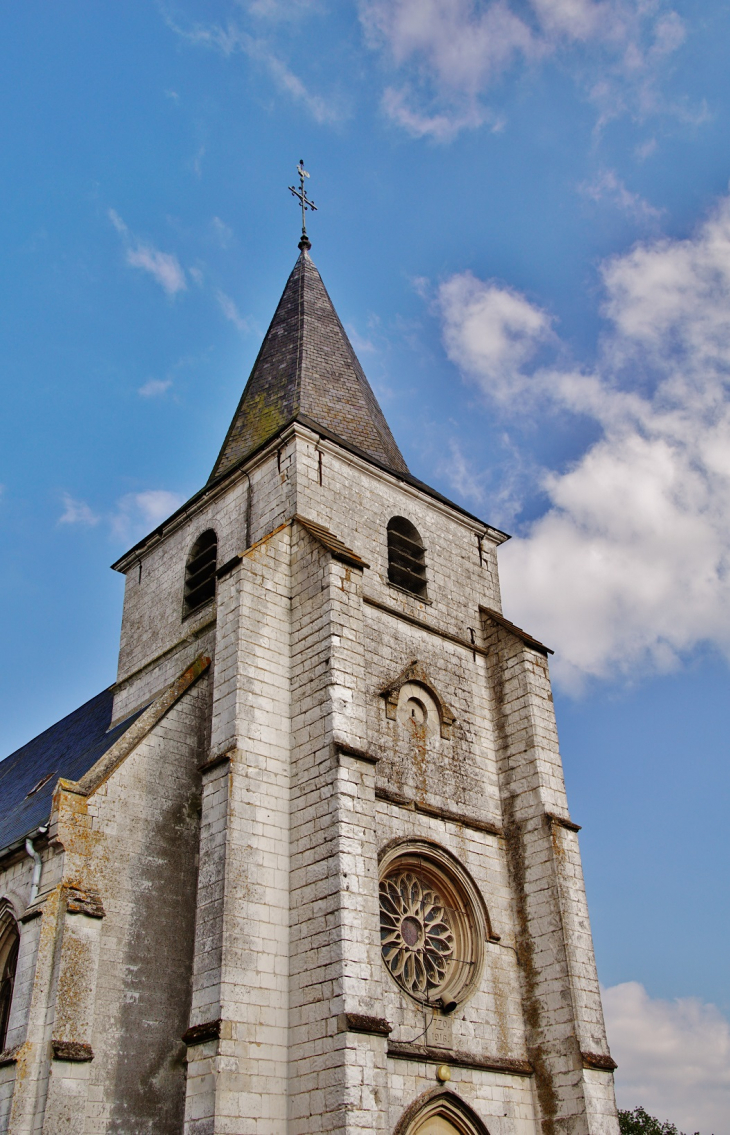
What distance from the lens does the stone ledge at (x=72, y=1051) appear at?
1006 cm

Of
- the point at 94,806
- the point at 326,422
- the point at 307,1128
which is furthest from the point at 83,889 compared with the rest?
the point at 326,422

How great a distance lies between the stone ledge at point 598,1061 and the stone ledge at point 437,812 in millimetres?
3055

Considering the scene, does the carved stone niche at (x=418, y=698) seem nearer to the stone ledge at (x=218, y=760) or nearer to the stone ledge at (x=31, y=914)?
the stone ledge at (x=218, y=760)

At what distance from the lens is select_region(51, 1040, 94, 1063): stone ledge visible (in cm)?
1006

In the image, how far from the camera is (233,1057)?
945cm

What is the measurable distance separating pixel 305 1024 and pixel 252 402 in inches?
450

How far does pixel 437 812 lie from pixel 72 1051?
5264 mm

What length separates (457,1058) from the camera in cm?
1143

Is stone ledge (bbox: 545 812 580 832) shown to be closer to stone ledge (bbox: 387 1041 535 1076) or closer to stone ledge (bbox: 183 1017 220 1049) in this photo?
stone ledge (bbox: 387 1041 535 1076)

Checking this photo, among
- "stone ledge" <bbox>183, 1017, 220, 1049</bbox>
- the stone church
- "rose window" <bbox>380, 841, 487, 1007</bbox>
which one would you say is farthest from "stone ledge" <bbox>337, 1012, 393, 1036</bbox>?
"rose window" <bbox>380, 841, 487, 1007</bbox>

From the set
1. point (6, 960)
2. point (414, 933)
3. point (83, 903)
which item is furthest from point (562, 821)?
point (6, 960)

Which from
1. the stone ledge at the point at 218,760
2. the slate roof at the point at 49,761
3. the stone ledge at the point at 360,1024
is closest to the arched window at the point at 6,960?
the slate roof at the point at 49,761

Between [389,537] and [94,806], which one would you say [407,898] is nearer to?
[94,806]

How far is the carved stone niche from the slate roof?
3.70 metres
